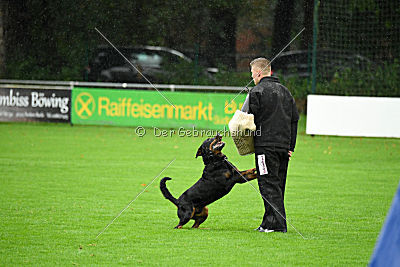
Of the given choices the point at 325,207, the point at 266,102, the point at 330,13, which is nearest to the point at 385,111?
the point at 330,13

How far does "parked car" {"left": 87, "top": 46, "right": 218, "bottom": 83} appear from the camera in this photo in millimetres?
21672

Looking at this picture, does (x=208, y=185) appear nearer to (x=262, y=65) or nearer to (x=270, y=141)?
(x=270, y=141)

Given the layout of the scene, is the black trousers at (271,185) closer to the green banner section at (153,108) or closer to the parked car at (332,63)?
the green banner section at (153,108)

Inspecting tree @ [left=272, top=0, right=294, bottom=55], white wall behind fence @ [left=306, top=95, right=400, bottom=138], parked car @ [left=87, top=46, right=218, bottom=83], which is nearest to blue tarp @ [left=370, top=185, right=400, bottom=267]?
white wall behind fence @ [left=306, top=95, right=400, bottom=138]

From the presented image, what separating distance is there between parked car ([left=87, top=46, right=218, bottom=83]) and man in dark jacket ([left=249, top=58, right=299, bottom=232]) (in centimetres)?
1409

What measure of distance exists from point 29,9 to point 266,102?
1466cm

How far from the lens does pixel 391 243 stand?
139 inches

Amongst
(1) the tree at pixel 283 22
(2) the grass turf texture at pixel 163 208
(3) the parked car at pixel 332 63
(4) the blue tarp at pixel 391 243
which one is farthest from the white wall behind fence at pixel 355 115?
(4) the blue tarp at pixel 391 243

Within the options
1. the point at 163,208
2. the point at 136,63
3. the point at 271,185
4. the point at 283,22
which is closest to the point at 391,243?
the point at 271,185

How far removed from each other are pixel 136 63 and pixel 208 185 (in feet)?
51.4

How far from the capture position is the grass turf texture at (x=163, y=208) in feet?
20.6

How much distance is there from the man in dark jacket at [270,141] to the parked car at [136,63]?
14.1 meters

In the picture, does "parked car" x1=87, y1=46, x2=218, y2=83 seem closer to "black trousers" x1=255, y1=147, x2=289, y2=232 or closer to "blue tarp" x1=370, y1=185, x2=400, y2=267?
"black trousers" x1=255, y1=147, x2=289, y2=232

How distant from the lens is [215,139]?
7.46 metres
